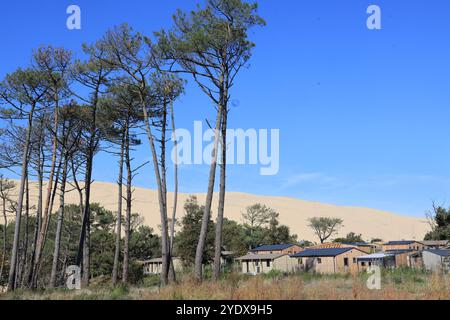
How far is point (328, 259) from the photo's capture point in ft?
136

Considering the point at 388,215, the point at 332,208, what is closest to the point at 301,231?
the point at 332,208

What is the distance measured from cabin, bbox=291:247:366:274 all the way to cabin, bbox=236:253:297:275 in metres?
1.39

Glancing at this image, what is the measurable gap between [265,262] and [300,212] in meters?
81.3

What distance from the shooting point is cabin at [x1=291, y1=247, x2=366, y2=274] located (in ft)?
135

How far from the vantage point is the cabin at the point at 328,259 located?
4122cm

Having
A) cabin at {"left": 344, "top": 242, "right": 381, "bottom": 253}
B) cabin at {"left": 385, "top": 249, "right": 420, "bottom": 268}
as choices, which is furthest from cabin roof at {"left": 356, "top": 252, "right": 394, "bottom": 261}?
cabin at {"left": 344, "top": 242, "right": 381, "bottom": 253}

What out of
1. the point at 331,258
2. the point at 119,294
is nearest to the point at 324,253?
the point at 331,258

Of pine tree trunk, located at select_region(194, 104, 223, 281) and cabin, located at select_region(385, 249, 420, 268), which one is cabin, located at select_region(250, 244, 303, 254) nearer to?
cabin, located at select_region(385, 249, 420, 268)

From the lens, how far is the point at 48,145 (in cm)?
2528

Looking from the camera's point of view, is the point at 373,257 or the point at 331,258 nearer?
the point at 373,257

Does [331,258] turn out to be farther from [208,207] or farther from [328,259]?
[208,207]

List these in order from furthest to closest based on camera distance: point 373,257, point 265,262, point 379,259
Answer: point 265,262
point 379,259
point 373,257
